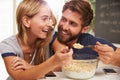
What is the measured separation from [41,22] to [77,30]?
9.4 inches

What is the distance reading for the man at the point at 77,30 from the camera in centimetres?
134

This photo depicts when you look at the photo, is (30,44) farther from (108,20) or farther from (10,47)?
(108,20)

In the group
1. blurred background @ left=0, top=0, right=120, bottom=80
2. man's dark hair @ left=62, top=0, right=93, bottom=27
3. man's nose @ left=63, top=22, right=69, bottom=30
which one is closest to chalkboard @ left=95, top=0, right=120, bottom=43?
blurred background @ left=0, top=0, right=120, bottom=80

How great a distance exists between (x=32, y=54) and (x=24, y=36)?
0.13 metres

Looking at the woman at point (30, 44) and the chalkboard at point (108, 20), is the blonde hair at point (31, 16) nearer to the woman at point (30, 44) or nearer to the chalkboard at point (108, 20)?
the woman at point (30, 44)

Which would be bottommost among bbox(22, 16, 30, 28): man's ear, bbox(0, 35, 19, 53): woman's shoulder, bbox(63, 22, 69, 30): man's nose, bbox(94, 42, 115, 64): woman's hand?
bbox(94, 42, 115, 64): woman's hand

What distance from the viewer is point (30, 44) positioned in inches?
53.7

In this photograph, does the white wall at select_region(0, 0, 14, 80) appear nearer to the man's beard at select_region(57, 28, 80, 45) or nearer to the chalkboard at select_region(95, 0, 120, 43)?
the man's beard at select_region(57, 28, 80, 45)

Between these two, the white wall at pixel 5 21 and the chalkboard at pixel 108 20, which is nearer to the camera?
the white wall at pixel 5 21

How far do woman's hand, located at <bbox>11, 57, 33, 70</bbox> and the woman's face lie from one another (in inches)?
7.7

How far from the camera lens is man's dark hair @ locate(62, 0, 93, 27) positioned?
1339 millimetres

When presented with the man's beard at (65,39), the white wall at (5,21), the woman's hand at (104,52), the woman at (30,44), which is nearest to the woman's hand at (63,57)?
the woman at (30,44)

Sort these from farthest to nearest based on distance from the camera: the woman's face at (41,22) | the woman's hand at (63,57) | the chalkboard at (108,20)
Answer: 1. the chalkboard at (108,20)
2. the woman's face at (41,22)
3. the woman's hand at (63,57)

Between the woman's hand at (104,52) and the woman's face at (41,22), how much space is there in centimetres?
34
